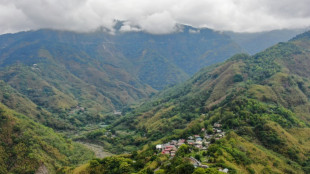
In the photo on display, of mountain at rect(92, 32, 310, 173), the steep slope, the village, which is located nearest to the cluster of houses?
the village

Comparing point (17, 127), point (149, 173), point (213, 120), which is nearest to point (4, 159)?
point (17, 127)

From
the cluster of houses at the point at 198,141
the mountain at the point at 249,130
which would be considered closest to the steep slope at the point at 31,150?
the mountain at the point at 249,130

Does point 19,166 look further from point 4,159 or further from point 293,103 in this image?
point 293,103

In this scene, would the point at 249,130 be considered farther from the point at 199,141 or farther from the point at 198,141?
the point at 198,141

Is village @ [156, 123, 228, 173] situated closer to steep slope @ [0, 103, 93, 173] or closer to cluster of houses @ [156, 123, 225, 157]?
cluster of houses @ [156, 123, 225, 157]

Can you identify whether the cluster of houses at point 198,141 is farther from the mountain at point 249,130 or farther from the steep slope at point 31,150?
the steep slope at point 31,150

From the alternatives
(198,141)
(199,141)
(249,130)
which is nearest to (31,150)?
(198,141)
